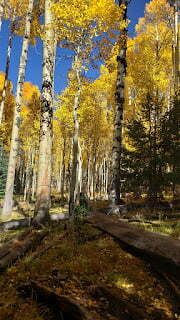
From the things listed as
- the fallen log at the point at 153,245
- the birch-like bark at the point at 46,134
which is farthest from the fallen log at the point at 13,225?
the fallen log at the point at 153,245

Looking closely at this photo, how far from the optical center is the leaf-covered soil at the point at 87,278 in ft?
10.3

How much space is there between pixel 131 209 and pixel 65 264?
6.09 meters

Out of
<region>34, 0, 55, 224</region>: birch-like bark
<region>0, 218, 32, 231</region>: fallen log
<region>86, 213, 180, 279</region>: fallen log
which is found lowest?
<region>0, 218, 32, 231</region>: fallen log

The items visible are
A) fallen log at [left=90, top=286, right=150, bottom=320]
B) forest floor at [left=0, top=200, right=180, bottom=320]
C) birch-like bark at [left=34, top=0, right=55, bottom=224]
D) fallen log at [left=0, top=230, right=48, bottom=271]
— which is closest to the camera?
fallen log at [left=90, top=286, right=150, bottom=320]

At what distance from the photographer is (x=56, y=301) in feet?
10.4

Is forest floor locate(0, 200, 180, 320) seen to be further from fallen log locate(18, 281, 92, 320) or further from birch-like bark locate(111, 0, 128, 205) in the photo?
birch-like bark locate(111, 0, 128, 205)

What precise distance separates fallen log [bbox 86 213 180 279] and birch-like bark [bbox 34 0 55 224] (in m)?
2.94

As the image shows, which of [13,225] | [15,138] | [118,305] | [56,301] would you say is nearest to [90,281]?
[56,301]

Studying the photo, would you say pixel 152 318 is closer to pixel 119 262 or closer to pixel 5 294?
pixel 119 262

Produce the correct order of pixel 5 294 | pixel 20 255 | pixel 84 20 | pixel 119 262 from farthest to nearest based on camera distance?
1. pixel 84 20
2. pixel 20 255
3. pixel 119 262
4. pixel 5 294

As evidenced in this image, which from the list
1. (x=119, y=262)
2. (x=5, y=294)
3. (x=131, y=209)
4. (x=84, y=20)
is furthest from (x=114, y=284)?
(x=84, y=20)

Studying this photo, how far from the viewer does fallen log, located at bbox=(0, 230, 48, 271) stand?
4508mm

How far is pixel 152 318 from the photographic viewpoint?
278cm

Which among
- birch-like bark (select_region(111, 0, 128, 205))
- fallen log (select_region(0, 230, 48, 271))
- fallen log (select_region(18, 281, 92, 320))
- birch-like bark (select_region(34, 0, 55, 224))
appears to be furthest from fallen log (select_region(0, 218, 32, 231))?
fallen log (select_region(18, 281, 92, 320))
